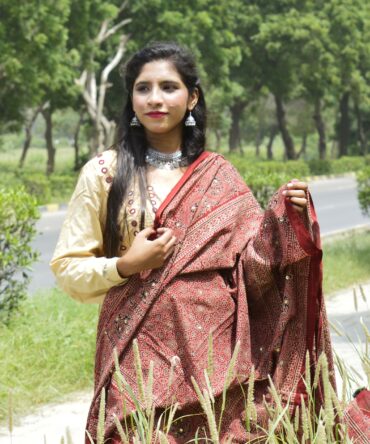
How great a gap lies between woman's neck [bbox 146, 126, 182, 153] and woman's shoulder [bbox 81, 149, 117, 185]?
5.5 inches

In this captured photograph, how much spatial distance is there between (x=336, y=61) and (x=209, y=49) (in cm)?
1027

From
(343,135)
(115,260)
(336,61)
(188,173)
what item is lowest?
(343,135)

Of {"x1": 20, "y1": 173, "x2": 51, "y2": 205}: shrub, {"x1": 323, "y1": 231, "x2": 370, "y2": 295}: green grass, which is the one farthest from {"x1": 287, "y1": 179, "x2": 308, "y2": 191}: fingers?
{"x1": 20, "y1": 173, "x2": 51, "y2": 205}: shrub

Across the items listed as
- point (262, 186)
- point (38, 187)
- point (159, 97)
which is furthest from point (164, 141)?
point (38, 187)

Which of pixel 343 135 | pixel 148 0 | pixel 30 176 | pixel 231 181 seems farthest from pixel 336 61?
pixel 231 181

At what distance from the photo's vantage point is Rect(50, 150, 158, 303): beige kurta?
2963 mm

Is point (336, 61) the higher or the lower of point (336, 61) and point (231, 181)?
the lower

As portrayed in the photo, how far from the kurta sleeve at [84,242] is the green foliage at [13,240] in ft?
12.8

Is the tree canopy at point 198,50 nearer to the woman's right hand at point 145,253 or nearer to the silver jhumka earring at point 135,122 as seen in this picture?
the silver jhumka earring at point 135,122

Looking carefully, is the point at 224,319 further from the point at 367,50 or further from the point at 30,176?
the point at 367,50

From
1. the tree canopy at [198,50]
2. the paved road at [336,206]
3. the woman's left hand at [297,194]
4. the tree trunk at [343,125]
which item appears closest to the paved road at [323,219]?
the paved road at [336,206]

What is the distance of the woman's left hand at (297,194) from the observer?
2.89 meters

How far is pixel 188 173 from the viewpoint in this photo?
306cm

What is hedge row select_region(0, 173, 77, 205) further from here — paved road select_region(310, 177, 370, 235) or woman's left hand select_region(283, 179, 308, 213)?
woman's left hand select_region(283, 179, 308, 213)
